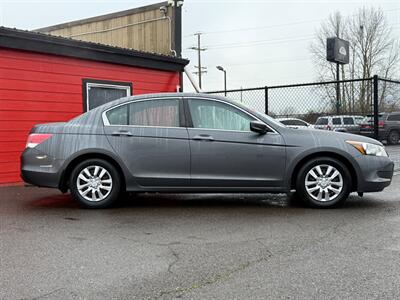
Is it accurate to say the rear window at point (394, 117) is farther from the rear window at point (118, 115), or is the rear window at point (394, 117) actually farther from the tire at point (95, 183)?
the tire at point (95, 183)

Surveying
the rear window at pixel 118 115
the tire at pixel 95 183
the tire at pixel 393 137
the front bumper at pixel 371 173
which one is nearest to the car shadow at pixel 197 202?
the tire at pixel 95 183

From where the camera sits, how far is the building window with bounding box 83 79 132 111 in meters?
10.4

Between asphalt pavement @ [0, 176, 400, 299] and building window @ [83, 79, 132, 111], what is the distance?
3673mm

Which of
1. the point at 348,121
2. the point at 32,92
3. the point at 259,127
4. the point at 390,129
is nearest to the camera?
the point at 259,127

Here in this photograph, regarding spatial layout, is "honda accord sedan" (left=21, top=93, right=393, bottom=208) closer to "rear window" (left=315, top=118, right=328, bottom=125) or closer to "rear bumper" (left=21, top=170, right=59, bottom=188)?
"rear bumper" (left=21, top=170, right=59, bottom=188)

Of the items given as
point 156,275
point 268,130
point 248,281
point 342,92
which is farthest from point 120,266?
point 342,92

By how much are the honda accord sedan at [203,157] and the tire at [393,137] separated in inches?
666

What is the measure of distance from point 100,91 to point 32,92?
1696 mm

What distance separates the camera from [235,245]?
4.89 m

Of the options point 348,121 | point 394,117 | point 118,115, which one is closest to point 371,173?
point 118,115

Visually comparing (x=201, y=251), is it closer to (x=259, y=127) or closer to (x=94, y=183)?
(x=259, y=127)

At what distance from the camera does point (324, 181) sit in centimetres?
662

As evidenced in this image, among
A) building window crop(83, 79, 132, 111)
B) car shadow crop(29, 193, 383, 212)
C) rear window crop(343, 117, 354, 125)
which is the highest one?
building window crop(83, 79, 132, 111)

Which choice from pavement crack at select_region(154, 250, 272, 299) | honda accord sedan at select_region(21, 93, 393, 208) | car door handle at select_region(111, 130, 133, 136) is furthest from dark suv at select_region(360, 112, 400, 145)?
pavement crack at select_region(154, 250, 272, 299)
